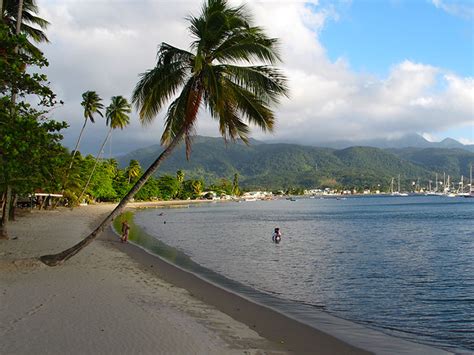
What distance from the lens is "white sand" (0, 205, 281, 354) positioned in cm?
740

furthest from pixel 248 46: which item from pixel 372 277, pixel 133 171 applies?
pixel 133 171

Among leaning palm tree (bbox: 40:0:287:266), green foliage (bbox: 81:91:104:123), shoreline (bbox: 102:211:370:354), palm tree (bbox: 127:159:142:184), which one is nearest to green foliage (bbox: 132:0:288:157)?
leaning palm tree (bbox: 40:0:287:266)

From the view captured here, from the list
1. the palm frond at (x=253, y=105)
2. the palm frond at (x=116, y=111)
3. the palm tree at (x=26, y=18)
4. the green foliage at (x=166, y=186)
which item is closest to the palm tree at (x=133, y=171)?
the green foliage at (x=166, y=186)

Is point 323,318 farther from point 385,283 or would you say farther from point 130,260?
point 130,260

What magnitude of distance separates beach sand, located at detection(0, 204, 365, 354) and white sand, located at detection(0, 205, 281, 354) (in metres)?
0.02

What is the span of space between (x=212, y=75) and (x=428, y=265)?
15.1 metres

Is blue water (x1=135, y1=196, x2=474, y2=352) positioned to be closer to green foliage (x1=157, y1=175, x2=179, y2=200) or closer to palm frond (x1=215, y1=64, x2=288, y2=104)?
palm frond (x1=215, y1=64, x2=288, y2=104)

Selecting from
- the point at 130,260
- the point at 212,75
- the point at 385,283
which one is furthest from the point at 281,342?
the point at 130,260

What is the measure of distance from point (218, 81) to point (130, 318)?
8.05 m

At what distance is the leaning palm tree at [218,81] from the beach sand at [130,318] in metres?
2.57

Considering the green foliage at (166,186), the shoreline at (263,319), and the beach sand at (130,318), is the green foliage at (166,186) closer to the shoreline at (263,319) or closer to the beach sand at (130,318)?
the shoreline at (263,319)

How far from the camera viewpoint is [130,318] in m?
9.32

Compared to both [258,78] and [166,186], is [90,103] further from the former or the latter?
[166,186]

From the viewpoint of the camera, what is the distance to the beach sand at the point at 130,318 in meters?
7.51
